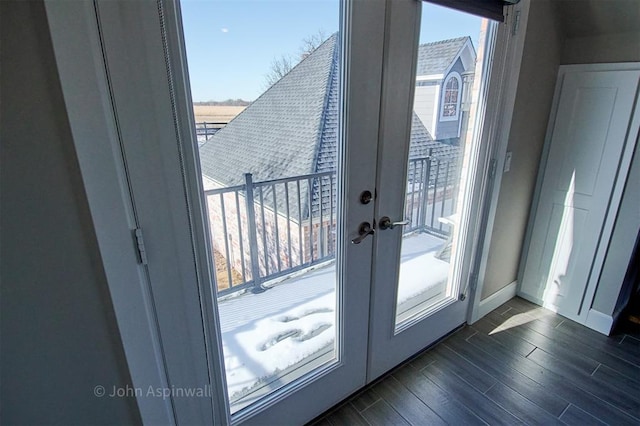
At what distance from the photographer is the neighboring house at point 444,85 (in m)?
1.38

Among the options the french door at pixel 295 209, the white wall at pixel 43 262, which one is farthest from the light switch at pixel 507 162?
the white wall at pixel 43 262

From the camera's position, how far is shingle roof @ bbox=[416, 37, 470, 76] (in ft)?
4.40

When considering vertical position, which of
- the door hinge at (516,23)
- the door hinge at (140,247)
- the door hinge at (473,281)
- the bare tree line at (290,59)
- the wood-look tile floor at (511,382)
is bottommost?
the wood-look tile floor at (511,382)

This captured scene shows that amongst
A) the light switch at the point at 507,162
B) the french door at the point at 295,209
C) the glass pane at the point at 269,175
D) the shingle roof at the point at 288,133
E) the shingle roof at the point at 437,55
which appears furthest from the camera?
the light switch at the point at 507,162

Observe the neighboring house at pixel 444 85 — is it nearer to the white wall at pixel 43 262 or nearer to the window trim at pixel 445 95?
the window trim at pixel 445 95

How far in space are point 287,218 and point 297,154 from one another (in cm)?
45

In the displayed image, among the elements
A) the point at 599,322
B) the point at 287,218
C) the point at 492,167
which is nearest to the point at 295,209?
the point at 287,218

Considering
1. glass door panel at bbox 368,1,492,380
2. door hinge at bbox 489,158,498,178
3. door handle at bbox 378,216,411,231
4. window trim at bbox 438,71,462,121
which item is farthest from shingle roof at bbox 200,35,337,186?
door hinge at bbox 489,158,498,178

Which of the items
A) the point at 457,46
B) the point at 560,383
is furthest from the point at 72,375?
the point at 560,383

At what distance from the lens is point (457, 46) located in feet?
4.87

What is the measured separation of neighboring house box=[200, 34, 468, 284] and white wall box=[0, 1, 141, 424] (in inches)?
13.9

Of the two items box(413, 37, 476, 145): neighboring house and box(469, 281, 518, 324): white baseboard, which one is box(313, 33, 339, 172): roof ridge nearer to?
box(413, 37, 476, 145): neighboring house

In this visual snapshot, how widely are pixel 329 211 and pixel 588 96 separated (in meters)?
1.74

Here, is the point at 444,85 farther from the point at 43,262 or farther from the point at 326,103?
the point at 43,262
